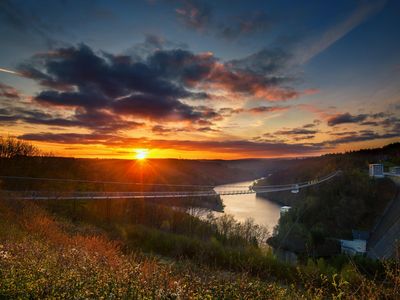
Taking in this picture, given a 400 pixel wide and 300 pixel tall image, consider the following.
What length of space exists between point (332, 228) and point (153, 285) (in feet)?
186

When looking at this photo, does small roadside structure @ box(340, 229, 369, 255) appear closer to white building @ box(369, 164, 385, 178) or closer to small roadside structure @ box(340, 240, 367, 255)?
small roadside structure @ box(340, 240, 367, 255)

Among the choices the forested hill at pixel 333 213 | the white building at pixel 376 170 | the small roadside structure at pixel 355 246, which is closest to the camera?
the small roadside structure at pixel 355 246

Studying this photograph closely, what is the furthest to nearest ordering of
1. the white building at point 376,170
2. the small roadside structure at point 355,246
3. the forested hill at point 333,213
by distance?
the white building at point 376,170 < the forested hill at point 333,213 < the small roadside structure at point 355,246

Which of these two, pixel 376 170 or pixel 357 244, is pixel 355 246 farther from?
pixel 376 170

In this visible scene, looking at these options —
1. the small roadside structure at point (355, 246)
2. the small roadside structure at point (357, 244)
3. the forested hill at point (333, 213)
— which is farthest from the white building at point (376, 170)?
the small roadside structure at point (355, 246)

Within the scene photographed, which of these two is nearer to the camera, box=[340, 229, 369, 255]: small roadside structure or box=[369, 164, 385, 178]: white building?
box=[340, 229, 369, 255]: small roadside structure

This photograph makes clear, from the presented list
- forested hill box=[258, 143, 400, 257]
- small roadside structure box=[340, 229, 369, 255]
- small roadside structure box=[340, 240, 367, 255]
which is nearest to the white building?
forested hill box=[258, 143, 400, 257]

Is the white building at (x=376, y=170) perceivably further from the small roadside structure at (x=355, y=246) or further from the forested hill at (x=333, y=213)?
the small roadside structure at (x=355, y=246)

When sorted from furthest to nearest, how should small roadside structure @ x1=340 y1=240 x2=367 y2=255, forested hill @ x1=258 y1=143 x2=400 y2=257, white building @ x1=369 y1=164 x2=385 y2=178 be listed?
white building @ x1=369 y1=164 x2=385 y2=178 → forested hill @ x1=258 y1=143 x2=400 y2=257 → small roadside structure @ x1=340 y1=240 x2=367 y2=255

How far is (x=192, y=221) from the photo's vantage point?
36.5 m

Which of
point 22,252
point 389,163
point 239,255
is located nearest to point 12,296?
point 22,252

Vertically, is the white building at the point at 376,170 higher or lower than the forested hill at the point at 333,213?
higher

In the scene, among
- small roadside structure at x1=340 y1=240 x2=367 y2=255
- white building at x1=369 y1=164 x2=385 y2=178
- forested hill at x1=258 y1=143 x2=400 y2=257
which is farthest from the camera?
white building at x1=369 y1=164 x2=385 y2=178

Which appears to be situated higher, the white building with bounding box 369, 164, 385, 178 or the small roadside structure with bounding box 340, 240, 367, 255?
the white building with bounding box 369, 164, 385, 178
